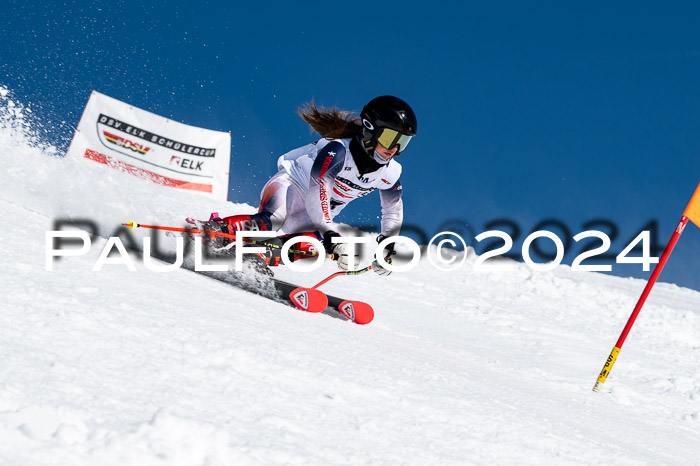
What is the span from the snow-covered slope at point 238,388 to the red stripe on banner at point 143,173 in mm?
9144

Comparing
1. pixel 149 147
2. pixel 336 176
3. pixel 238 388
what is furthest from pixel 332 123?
pixel 149 147

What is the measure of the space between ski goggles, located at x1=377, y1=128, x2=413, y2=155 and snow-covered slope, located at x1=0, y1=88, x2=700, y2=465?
4.49ft

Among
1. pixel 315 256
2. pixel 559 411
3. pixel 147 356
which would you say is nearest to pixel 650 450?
pixel 559 411

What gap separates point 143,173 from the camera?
1481cm

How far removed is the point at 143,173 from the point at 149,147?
2.08ft

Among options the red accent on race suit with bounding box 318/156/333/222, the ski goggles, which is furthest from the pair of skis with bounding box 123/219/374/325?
the ski goggles

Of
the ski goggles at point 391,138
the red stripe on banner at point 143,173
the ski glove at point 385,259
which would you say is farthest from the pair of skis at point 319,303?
the red stripe on banner at point 143,173

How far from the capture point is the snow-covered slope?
159 cm

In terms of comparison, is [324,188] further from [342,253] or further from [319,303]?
[319,303]

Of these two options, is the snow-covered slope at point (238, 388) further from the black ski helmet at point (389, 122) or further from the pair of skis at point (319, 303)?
the black ski helmet at point (389, 122)

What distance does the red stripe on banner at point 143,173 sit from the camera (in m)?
Answer: 14.6

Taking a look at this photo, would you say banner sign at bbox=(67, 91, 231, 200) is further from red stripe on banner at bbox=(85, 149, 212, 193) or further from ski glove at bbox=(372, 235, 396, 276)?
ski glove at bbox=(372, 235, 396, 276)

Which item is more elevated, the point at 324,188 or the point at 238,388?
the point at 324,188

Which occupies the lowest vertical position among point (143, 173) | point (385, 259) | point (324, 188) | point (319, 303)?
point (319, 303)
